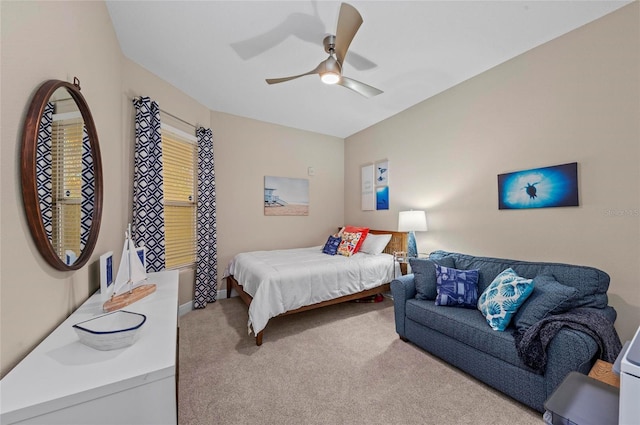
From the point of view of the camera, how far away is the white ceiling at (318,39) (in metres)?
1.93

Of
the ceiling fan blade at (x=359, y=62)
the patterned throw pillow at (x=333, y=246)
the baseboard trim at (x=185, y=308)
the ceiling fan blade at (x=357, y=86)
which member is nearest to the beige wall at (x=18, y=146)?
the baseboard trim at (x=185, y=308)

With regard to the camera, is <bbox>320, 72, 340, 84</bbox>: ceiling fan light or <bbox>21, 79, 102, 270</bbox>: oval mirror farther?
<bbox>320, 72, 340, 84</bbox>: ceiling fan light

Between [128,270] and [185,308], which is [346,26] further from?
[185,308]

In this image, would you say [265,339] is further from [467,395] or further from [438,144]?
[438,144]

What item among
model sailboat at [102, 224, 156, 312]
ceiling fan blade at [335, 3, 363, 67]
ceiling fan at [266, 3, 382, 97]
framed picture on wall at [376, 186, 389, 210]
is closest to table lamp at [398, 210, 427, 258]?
framed picture on wall at [376, 186, 389, 210]

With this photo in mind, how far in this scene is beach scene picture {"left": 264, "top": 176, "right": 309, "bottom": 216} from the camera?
426 centimetres

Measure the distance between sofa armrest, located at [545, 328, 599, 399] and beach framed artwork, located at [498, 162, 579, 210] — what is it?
1.27 m

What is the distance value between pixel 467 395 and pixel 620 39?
2.91m

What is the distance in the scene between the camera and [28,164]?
926mm

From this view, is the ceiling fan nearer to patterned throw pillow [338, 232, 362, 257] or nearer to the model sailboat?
the model sailboat

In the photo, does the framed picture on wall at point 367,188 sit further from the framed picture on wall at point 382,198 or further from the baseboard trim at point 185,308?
the baseboard trim at point 185,308

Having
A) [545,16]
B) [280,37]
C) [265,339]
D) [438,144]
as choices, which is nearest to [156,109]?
[280,37]

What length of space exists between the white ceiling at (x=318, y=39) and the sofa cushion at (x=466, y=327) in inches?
93.9

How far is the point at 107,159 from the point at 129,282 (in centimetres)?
100
